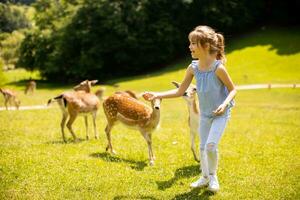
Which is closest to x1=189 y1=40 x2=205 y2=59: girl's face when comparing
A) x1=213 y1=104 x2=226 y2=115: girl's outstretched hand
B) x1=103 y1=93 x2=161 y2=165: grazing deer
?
x1=213 y1=104 x2=226 y2=115: girl's outstretched hand

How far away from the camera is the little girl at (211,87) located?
802 cm

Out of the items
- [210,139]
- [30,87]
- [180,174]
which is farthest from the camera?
[30,87]

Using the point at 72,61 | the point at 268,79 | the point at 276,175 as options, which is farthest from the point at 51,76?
the point at 276,175

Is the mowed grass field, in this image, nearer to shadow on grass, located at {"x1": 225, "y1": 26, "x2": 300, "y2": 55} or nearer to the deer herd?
the deer herd

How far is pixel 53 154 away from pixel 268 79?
109ft

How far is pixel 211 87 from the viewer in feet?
26.7

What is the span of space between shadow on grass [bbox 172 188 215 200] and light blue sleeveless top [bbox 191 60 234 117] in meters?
1.50

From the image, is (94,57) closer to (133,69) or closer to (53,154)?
(133,69)

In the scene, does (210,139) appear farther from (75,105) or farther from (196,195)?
(75,105)

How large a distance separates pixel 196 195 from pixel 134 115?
3685 millimetres

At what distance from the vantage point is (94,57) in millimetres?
54156

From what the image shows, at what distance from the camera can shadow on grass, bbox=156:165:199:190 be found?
918cm

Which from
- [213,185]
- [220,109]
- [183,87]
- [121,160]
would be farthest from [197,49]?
[121,160]

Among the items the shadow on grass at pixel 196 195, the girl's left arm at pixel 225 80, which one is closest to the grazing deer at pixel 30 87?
the shadow on grass at pixel 196 195
